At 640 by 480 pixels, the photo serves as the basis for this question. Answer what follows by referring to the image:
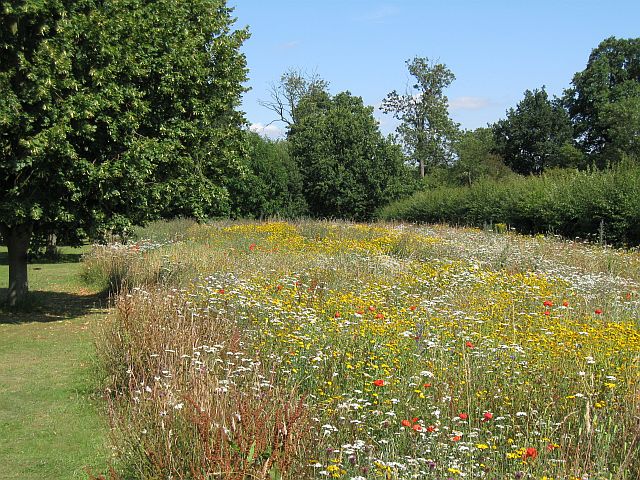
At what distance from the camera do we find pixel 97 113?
10195mm

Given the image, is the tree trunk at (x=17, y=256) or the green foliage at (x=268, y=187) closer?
the tree trunk at (x=17, y=256)

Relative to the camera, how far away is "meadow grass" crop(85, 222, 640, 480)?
3.79 meters

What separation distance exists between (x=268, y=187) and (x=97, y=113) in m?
23.9

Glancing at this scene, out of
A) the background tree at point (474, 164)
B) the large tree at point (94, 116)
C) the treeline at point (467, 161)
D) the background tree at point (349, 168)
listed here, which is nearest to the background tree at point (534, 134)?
the treeline at point (467, 161)

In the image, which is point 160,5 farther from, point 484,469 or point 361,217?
point 361,217

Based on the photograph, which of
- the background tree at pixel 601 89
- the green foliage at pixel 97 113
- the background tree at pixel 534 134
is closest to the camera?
the green foliage at pixel 97 113

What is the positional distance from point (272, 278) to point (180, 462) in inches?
216

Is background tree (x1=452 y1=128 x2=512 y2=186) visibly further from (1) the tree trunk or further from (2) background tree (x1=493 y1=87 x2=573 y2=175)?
(1) the tree trunk

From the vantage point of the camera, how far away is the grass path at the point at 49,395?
538 cm

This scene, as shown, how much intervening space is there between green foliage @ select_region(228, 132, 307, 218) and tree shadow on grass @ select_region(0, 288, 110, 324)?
1772 centimetres

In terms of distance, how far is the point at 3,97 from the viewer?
9281mm

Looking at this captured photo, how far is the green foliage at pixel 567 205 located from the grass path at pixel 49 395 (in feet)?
40.2

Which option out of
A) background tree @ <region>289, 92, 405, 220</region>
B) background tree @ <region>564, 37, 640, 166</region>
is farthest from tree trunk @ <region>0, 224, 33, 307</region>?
background tree @ <region>564, 37, 640, 166</region>

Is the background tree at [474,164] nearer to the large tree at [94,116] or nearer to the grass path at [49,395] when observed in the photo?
the large tree at [94,116]
